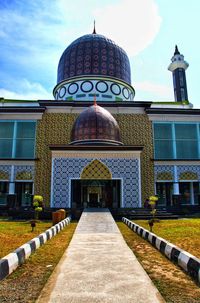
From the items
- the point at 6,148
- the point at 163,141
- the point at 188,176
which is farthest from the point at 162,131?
the point at 6,148

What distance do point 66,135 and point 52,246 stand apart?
19.0 meters

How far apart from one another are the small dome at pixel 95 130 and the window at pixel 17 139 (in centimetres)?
429

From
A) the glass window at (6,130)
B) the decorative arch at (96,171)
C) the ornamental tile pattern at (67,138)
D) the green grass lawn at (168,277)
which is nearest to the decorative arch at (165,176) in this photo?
the ornamental tile pattern at (67,138)

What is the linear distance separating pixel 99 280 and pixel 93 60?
28.5m

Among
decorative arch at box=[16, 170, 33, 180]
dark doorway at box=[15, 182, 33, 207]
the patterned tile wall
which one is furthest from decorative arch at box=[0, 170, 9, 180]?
the patterned tile wall

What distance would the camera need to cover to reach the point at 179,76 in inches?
1506

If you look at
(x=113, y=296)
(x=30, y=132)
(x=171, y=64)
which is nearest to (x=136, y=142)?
(x=30, y=132)

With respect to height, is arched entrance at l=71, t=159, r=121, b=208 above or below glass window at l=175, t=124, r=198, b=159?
below

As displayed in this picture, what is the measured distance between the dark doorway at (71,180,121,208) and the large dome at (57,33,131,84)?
1267 cm

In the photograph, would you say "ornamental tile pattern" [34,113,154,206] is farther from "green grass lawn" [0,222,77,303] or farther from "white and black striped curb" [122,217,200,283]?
"green grass lawn" [0,222,77,303]

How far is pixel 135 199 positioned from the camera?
20688mm

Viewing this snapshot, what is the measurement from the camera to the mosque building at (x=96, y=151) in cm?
2120

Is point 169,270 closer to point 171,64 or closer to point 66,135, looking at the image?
point 66,135

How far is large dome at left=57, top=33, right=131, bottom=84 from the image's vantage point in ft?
98.3
